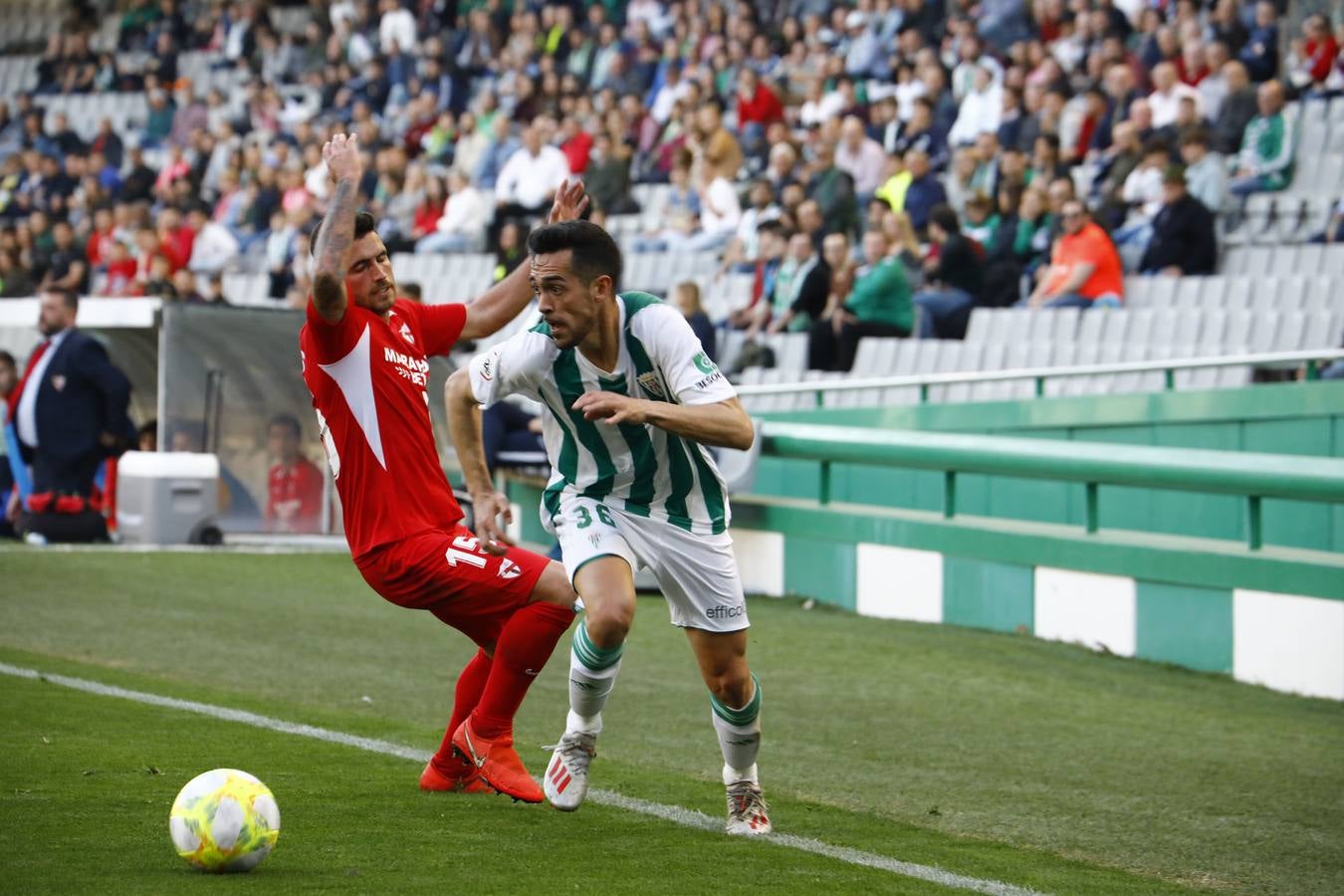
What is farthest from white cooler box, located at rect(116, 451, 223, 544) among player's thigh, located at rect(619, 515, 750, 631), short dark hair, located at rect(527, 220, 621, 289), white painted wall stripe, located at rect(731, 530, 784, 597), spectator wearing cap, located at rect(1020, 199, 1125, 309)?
short dark hair, located at rect(527, 220, 621, 289)

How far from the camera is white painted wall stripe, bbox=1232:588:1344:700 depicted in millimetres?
8898

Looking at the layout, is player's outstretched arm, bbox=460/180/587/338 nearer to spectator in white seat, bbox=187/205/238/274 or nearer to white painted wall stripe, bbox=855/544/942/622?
white painted wall stripe, bbox=855/544/942/622

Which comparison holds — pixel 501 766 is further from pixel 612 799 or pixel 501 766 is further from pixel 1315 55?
pixel 1315 55

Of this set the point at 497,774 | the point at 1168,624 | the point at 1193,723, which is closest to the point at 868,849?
the point at 497,774

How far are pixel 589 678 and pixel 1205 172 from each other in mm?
9935

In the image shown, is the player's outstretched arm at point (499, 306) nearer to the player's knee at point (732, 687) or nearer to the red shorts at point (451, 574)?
the red shorts at point (451, 574)

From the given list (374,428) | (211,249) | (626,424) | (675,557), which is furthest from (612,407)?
(211,249)

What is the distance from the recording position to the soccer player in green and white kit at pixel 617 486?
5.82 meters

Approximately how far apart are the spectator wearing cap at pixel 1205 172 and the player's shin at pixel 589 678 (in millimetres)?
9712

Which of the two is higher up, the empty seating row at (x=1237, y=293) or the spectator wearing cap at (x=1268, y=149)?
the spectator wearing cap at (x=1268, y=149)

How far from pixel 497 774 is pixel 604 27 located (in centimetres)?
1942

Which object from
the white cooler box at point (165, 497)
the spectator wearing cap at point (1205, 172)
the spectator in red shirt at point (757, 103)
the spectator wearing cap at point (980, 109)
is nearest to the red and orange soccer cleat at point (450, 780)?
the white cooler box at point (165, 497)

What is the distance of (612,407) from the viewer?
17.8 feet

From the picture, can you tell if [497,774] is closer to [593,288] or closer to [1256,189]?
[593,288]
